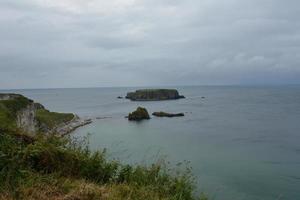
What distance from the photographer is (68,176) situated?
861cm

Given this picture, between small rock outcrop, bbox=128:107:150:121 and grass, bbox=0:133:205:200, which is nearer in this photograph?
grass, bbox=0:133:205:200

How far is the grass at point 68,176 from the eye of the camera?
7.01 metres

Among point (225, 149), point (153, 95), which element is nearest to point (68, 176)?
point (225, 149)

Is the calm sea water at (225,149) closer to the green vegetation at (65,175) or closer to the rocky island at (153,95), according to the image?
the green vegetation at (65,175)

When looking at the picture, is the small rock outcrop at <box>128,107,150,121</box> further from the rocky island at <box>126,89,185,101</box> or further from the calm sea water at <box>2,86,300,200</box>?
the rocky island at <box>126,89,185,101</box>

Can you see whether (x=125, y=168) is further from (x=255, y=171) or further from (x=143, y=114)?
(x=143, y=114)

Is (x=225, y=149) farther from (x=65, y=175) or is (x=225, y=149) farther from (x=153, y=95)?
(x=153, y=95)

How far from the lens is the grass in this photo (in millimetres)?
7012

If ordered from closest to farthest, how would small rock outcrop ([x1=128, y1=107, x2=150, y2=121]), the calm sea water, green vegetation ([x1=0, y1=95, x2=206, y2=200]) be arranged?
green vegetation ([x1=0, y1=95, x2=206, y2=200]), the calm sea water, small rock outcrop ([x1=128, y1=107, x2=150, y2=121])

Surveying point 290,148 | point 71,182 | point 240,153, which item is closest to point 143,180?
point 71,182

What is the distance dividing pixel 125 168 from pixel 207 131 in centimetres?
5919

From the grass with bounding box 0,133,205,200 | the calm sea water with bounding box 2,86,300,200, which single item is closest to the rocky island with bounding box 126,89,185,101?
the calm sea water with bounding box 2,86,300,200

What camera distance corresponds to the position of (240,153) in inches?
1847

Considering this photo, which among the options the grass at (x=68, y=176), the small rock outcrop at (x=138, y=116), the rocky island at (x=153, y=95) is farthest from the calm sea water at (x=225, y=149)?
the rocky island at (x=153, y=95)
